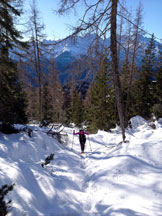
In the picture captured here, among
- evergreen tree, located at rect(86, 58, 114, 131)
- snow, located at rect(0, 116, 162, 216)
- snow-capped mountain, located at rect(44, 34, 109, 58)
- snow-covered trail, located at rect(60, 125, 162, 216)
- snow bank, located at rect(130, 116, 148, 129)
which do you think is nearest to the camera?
snow-covered trail, located at rect(60, 125, 162, 216)

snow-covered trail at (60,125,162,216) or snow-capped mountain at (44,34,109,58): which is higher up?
snow-capped mountain at (44,34,109,58)

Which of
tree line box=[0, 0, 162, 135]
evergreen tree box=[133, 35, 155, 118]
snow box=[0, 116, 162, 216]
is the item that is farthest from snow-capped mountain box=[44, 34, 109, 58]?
evergreen tree box=[133, 35, 155, 118]

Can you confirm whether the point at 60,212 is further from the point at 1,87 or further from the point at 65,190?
the point at 1,87

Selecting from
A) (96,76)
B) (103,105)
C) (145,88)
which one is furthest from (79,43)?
(145,88)

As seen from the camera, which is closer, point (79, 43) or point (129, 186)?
point (129, 186)

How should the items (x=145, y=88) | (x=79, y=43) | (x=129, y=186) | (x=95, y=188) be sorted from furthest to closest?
(x=145, y=88), (x=79, y=43), (x=95, y=188), (x=129, y=186)

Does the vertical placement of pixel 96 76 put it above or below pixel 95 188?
above

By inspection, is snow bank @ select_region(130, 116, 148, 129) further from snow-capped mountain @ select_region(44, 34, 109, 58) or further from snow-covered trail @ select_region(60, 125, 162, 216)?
snow-capped mountain @ select_region(44, 34, 109, 58)

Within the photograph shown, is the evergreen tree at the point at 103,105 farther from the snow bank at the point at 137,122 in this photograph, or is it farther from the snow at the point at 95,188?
the snow at the point at 95,188

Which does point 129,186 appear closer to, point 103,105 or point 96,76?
point 96,76

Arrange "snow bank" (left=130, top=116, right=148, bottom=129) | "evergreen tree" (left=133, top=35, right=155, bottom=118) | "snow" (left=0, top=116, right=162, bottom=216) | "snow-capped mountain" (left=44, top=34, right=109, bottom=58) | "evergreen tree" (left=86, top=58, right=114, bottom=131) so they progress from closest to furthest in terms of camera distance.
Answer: "snow" (left=0, top=116, right=162, bottom=216), "snow-capped mountain" (left=44, top=34, right=109, bottom=58), "snow bank" (left=130, top=116, right=148, bottom=129), "evergreen tree" (left=86, top=58, right=114, bottom=131), "evergreen tree" (left=133, top=35, right=155, bottom=118)

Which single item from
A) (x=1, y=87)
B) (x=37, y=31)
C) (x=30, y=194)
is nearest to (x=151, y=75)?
(x=37, y=31)

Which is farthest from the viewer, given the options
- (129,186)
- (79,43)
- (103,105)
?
(103,105)


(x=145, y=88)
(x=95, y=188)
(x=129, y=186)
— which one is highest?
(x=145, y=88)
